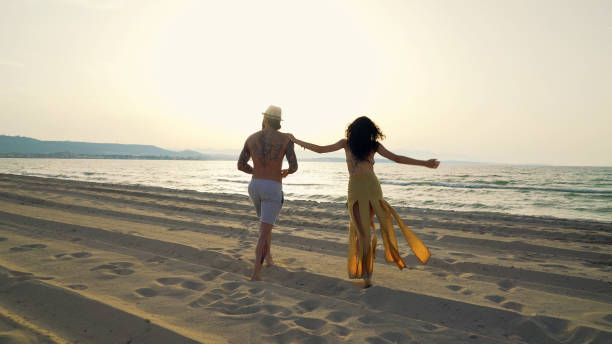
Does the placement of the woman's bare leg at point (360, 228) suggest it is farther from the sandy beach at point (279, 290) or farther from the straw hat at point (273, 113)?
the straw hat at point (273, 113)

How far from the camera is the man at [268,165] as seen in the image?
3.99m

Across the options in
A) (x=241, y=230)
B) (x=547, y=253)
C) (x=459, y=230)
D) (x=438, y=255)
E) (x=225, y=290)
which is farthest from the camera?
(x=459, y=230)

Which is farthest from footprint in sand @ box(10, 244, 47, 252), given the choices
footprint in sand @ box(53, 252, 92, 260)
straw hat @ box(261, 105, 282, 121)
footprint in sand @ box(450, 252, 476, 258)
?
footprint in sand @ box(450, 252, 476, 258)

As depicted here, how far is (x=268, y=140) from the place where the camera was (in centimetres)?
404

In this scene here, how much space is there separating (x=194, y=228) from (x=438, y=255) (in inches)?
175

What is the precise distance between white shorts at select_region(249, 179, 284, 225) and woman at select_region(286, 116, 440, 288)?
0.58 metres

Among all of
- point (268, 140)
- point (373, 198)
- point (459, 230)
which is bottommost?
point (459, 230)

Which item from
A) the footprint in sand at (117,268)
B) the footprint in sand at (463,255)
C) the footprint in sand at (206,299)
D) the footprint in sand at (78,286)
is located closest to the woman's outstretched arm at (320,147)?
the footprint in sand at (206,299)

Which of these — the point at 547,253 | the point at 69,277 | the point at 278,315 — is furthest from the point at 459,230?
the point at 69,277

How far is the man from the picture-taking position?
13.1 ft

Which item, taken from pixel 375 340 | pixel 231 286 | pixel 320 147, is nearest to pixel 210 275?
pixel 231 286

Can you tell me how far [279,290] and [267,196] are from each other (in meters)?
1.00

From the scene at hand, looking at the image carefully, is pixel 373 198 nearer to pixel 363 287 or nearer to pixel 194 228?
pixel 363 287

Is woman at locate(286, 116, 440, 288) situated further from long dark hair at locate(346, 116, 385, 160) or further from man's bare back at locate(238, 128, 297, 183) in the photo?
man's bare back at locate(238, 128, 297, 183)
